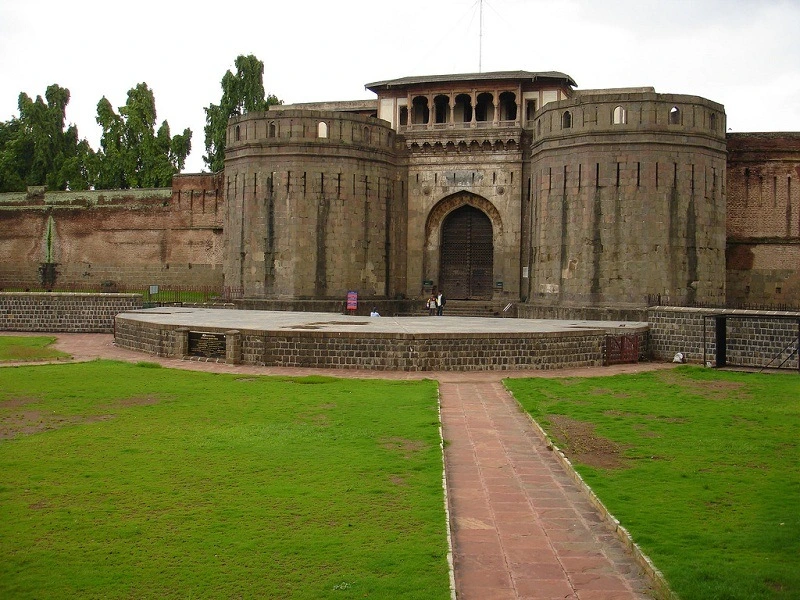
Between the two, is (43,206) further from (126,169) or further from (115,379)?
(115,379)

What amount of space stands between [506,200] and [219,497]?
78.4 ft

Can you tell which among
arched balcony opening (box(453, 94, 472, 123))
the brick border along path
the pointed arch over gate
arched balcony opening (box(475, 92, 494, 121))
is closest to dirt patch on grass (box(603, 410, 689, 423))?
the brick border along path

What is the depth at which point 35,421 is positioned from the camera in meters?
10.4

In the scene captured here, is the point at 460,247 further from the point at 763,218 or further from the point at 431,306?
the point at 763,218

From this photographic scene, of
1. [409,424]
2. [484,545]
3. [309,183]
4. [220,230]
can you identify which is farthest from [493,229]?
[484,545]

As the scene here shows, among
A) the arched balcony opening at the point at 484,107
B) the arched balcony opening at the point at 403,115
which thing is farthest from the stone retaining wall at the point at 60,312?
the arched balcony opening at the point at 484,107

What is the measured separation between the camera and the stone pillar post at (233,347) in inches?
671

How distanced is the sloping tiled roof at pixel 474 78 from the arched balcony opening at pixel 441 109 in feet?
2.61

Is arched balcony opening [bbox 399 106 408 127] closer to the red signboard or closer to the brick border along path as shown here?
the red signboard

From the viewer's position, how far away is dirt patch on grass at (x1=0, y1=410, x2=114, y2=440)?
9787 mm

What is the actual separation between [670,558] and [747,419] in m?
6.21

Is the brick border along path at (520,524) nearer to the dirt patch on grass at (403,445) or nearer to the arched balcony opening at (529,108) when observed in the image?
Result: the dirt patch on grass at (403,445)

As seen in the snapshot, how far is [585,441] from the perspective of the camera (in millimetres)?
9758

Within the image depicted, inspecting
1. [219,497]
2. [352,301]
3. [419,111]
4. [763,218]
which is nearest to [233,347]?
[219,497]
